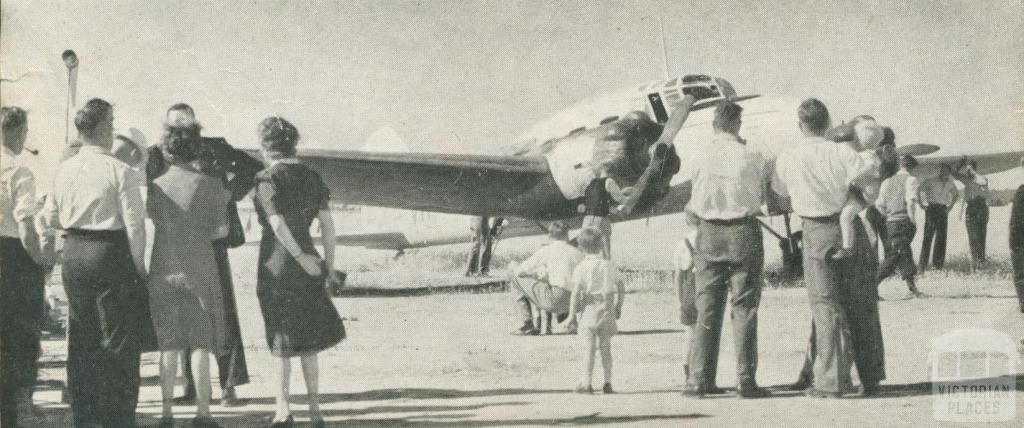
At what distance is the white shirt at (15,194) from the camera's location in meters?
4.20

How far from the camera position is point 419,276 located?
15359 mm

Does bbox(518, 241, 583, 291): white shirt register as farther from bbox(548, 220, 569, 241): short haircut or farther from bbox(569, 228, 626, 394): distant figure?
bbox(569, 228, 626, 394): distant figure

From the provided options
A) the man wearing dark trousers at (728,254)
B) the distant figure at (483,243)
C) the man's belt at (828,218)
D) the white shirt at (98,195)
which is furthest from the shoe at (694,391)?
the distant figure at (483,243)

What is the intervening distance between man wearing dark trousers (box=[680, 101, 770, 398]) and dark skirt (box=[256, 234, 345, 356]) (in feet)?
6.50

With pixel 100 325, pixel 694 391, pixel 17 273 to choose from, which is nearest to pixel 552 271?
pixel 694 391

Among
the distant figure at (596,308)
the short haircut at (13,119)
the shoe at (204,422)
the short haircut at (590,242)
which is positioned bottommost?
the shoe at (204,422)

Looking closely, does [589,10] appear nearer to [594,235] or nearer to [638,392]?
[594,235]

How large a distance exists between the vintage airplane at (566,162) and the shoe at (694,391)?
3699mm

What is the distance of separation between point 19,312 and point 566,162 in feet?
22.9

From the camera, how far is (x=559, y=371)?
18.4 ft

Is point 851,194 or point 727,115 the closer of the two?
point 851,194

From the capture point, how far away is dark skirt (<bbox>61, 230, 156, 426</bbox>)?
4059 mm

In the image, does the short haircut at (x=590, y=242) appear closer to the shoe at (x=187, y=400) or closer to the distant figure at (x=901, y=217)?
the shoe at (x=187, y=400)

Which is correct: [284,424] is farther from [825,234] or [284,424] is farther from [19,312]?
[825,234]
